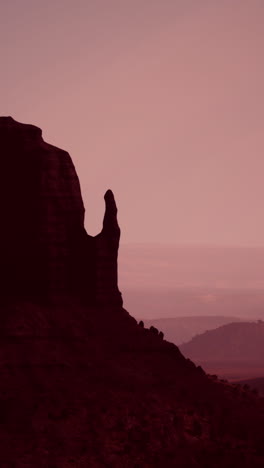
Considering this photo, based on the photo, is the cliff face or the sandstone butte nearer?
the sandstone butte

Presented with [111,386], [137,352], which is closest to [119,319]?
[137,352]

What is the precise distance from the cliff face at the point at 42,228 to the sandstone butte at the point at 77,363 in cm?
8

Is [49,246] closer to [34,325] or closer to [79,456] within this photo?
[34,325]

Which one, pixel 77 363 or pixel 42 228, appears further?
pixel 42 228

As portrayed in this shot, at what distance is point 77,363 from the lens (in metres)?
90.9

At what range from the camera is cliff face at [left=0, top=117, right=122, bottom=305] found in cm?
9431

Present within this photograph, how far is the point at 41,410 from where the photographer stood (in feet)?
276

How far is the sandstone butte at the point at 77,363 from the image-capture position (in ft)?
273

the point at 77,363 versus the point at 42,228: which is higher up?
the point at 42,228

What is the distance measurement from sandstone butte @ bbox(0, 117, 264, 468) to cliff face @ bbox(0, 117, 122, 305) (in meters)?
0.08

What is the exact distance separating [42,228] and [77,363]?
1180 cm

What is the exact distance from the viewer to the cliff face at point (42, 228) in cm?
9431

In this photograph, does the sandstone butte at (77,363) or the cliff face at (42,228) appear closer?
the sandstone butte at (77,363)

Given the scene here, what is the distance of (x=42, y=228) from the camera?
3728 inches
